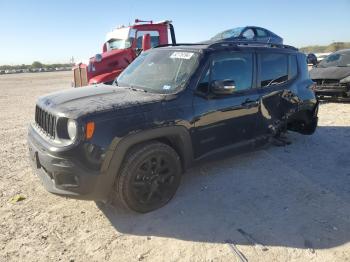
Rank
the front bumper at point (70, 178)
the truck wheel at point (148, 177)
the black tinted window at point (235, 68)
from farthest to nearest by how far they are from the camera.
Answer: the black tinted window at point (235, 68)
the truck wheel at point (148, 177)
the front bumper at point (70, 178)

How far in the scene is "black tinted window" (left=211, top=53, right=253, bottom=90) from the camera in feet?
14.9

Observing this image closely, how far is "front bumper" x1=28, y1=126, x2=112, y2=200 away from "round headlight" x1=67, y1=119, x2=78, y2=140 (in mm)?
192

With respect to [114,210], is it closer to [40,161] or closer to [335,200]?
[40,161]

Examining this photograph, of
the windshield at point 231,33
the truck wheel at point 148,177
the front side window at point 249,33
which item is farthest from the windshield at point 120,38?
the truck wheel at point 148,177

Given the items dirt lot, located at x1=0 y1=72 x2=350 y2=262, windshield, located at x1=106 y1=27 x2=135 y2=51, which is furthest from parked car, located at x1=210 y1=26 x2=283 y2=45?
dirt lot, located at x1=0 y1=72 x2=350 y2=262

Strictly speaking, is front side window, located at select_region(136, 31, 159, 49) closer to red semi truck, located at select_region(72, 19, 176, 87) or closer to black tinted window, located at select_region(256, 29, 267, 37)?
red semi truck, located at select_region(72, 19, 176, 87)

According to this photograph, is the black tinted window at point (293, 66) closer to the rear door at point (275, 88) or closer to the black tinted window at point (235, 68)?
the rear door at point (275, 88)

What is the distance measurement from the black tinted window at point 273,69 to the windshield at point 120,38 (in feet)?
18.7

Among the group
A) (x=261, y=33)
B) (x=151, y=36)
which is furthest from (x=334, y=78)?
(x=151, y=36)

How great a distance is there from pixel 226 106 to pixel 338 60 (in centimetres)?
819

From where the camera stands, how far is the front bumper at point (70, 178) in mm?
3379

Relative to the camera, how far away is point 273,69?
5.39m

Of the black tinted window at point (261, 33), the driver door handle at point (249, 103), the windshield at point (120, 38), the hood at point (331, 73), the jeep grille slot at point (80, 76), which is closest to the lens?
the driver door handle at point (249, 103)

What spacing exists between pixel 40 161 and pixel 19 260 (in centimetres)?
101
